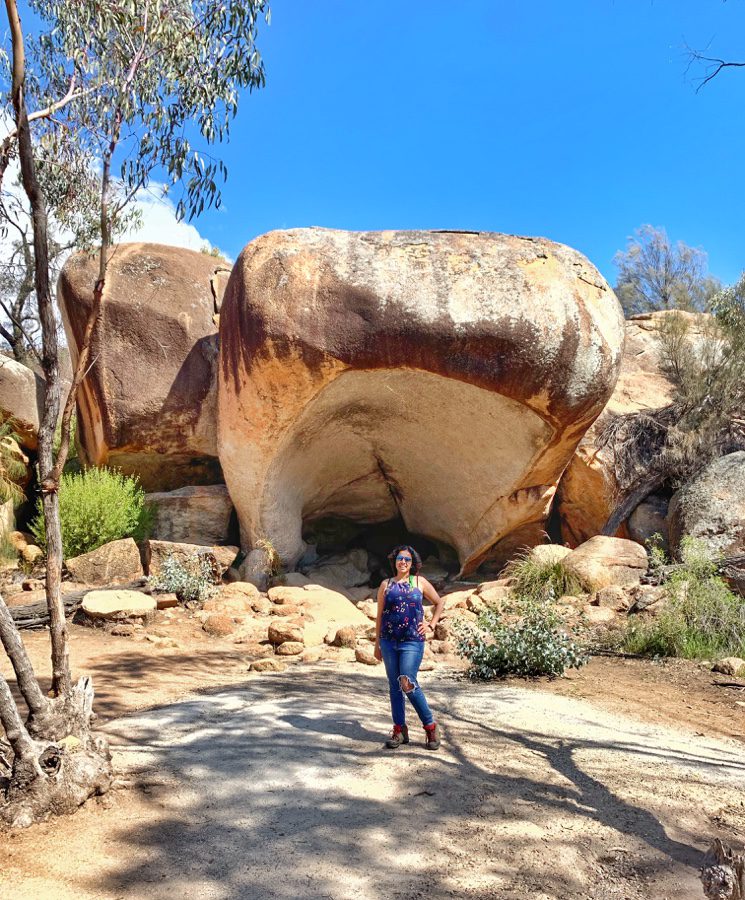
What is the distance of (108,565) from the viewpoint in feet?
26.2

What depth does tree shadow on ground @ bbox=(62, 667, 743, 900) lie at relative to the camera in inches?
96.4

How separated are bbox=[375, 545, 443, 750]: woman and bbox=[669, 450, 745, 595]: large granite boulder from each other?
5.44 m

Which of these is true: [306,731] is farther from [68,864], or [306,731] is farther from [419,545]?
[419,545]

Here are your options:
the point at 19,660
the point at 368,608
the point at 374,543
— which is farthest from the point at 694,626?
the point at 374,543

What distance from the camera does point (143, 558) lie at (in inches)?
334

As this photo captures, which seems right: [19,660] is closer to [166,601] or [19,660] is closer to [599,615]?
[166,601]

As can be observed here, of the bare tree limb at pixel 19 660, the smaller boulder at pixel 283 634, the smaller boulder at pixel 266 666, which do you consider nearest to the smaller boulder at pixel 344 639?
the smaller boulder at pixel 283 634

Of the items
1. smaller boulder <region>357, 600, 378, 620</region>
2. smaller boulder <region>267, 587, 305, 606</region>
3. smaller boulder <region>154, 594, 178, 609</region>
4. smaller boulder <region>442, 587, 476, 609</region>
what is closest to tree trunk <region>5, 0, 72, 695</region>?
smaller boulder <region>154, 594, 178, 609</region>

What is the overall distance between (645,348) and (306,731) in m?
10.7

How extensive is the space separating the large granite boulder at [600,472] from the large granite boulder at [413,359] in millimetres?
1358

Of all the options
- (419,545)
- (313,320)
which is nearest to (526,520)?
(419,545)

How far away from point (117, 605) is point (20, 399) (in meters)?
4.13

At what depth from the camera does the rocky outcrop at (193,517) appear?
9070 mm

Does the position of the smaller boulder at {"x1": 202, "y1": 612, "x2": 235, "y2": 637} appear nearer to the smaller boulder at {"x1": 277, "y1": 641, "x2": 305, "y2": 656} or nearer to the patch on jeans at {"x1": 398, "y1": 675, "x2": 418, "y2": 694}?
the smaller boulder at {"x1": 277, "y1": 641, "x2": 305, "y2": 656}
